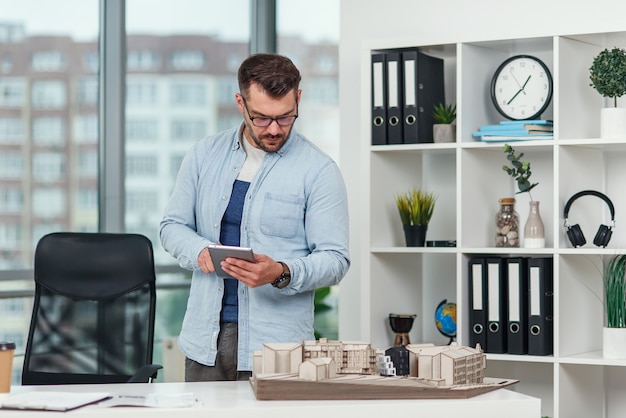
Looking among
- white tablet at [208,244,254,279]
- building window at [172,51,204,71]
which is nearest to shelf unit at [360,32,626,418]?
building window at [172,51,204,71]

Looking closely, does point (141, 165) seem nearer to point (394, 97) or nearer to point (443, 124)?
point (394, 97)

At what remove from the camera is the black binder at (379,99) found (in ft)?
12.5

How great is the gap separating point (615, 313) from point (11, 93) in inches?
99.3

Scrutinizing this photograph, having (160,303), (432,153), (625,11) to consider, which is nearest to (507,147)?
(432,153)

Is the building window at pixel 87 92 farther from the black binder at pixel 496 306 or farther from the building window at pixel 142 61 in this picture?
the black binder at pixel 496 306

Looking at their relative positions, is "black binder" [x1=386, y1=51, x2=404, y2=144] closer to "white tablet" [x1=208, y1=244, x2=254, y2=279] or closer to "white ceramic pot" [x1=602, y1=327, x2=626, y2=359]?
"white ceramic pot" [x1=602, y1=327, x2=626, y2=359]

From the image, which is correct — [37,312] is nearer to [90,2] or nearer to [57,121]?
[57,121]

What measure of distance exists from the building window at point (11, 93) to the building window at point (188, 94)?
710 millimetres

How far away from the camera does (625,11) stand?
3658 mm

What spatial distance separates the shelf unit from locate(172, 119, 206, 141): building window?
0.94 meters

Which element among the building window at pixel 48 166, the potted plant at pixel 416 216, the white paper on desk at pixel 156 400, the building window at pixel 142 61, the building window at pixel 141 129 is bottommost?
the white paper on desk at pixel 156 400

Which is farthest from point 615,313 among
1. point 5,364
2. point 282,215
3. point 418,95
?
point 5,364

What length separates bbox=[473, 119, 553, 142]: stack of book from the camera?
11.7 feet

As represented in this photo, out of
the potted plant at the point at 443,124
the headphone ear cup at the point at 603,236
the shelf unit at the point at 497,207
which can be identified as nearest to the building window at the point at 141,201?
the shelf unit at the point at 497,207
